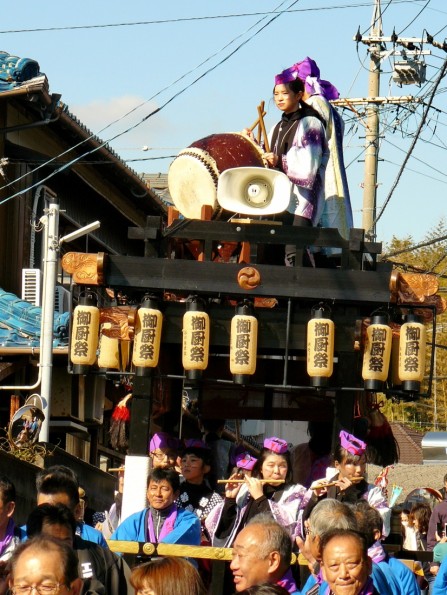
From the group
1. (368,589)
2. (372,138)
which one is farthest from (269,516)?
(372,138)

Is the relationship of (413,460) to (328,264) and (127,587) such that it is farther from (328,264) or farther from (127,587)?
(127,587)

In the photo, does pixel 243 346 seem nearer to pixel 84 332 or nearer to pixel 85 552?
pixel 84 332

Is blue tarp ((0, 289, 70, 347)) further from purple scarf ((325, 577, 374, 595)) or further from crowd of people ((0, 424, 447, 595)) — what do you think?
purple scarf ((325, 577, 374, 595))

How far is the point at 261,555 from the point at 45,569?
1326mm

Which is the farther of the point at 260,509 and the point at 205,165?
the point at 205,165

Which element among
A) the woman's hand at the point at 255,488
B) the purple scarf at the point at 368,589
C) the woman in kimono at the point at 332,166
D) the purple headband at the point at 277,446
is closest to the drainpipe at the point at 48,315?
the woman in kimono at the point at 332,166

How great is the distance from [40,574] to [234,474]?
4300mm

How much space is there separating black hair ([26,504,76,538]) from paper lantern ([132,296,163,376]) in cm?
244

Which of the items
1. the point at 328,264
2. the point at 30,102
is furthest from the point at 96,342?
the point at 30,102

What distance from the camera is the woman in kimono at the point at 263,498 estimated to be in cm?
842

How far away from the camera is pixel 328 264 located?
33.9 feet

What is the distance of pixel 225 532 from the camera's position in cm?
859

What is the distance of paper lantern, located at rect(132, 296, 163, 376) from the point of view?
8.90 m

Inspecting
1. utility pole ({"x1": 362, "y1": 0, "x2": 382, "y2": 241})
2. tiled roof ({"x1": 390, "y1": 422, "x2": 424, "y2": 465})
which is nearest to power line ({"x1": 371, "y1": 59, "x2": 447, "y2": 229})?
utility pole ({"x1": 362, "y1": 0, "x2": 382, "y2": 241})
